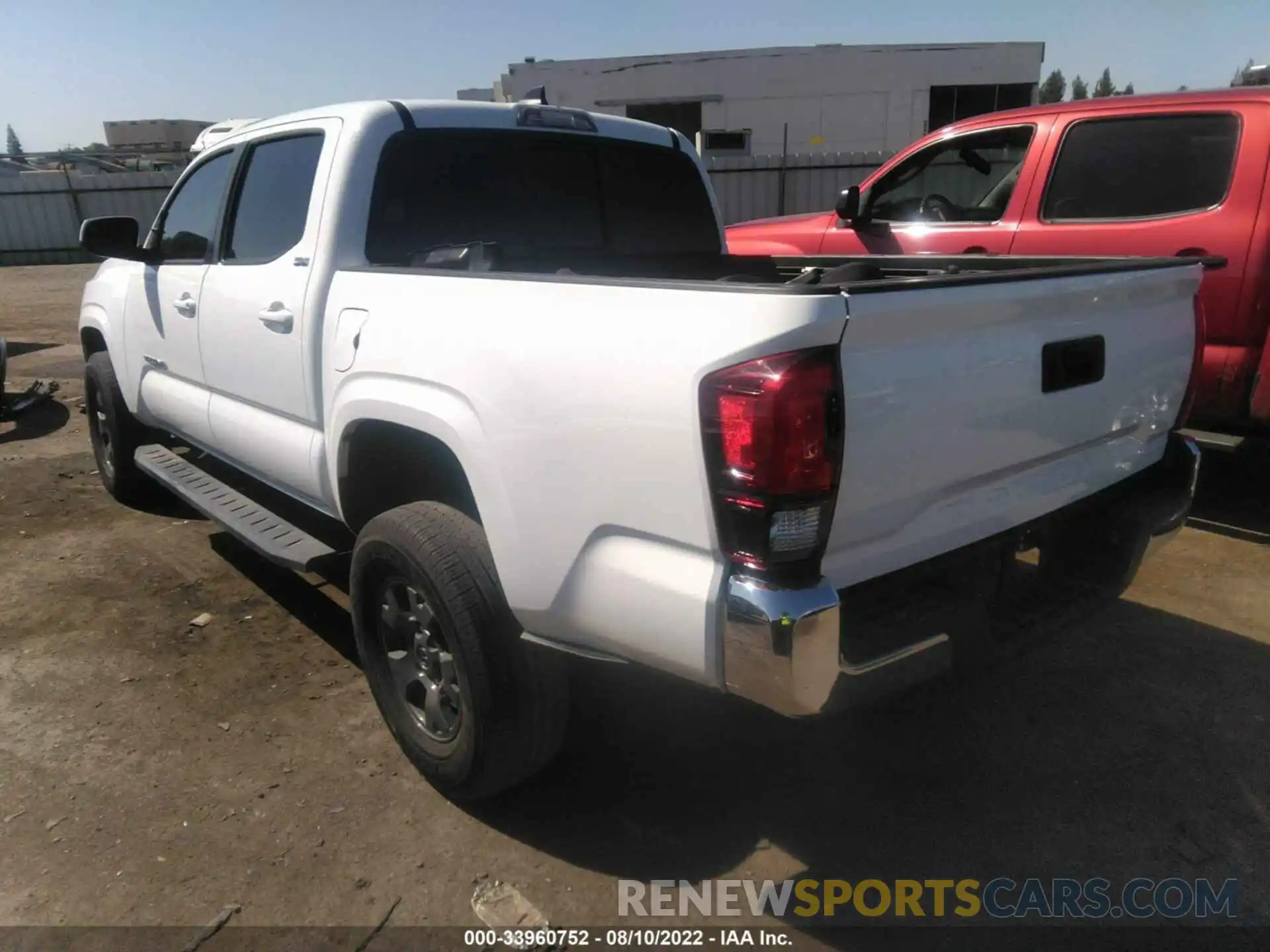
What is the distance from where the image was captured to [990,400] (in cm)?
215

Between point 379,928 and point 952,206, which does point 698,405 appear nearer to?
point 379,928

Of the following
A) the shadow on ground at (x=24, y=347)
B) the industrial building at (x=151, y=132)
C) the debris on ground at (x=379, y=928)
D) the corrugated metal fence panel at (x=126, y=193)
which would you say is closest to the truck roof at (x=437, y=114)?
the debris on ground at (x=379, y=928)

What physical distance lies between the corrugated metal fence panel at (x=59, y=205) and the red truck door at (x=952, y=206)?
2000cm

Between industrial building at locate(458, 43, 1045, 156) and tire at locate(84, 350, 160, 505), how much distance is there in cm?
1995

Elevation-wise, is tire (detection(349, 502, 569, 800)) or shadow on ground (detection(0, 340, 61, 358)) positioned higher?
tire (detection(349, 502, 569, 800))

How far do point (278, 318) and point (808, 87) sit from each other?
77.0 feet

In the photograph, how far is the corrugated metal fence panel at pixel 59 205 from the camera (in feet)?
71.2

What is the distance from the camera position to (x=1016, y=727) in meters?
3.13

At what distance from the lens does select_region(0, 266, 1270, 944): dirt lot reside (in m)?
2.50

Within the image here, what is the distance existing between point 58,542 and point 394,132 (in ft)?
10.8

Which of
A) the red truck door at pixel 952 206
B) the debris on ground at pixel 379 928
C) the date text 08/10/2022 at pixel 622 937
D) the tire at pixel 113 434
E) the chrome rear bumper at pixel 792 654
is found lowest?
the date text 08/10/2022 at pixel 622 937

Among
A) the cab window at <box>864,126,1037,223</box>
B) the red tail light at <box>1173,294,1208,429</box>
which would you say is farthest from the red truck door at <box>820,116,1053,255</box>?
the red tail light at <box>1173,294,1208,429</box>

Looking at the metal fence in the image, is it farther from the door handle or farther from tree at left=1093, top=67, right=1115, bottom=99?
tree at left=1093, top=67, right=1115, bottom=99

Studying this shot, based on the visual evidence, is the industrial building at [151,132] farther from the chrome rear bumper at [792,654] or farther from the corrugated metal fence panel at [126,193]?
the chrome rear bumper at [792,654]
